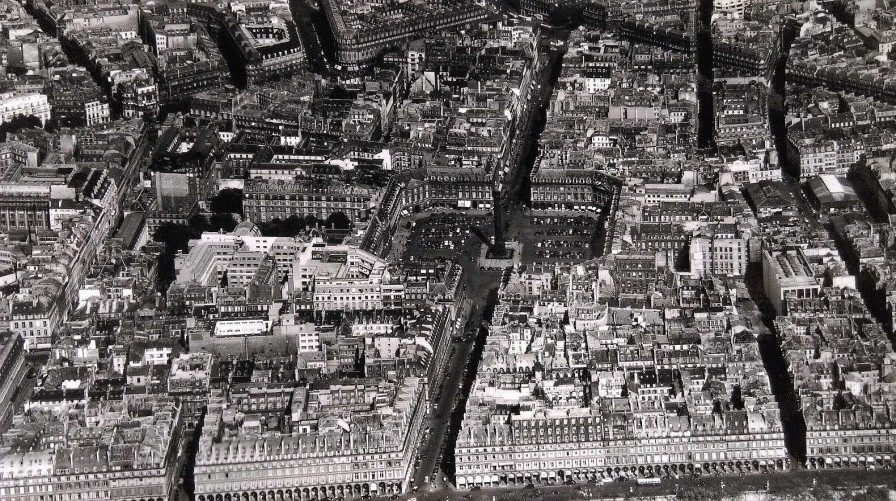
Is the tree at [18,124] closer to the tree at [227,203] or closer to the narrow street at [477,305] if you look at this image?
the tree at [227,203]

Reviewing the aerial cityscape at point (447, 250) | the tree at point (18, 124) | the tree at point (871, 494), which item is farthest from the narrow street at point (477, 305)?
the tree at point (18, 124)

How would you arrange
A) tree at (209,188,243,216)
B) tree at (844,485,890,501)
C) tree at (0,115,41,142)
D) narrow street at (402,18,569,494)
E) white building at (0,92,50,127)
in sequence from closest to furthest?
tree at (844,485,890,501), narrow street at (402,18,569,494), tree at (209,188,243,216), tree at (0,115,41,142), white building at (0,92,50,127)

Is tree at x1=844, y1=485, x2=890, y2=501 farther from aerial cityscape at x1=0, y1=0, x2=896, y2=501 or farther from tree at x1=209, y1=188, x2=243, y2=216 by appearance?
tree at x1=209, y1=188, x2=243, y2=216

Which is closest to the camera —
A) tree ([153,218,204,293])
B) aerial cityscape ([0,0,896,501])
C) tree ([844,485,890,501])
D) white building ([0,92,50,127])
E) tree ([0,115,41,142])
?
tree ([844,485,890,501])

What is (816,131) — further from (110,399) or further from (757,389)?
(110,399)

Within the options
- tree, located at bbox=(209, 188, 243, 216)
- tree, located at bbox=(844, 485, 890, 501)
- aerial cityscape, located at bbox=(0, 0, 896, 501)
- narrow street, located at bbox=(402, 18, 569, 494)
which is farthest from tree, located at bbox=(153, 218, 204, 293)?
tree, located at bbox=(844, 485, 890, 501)

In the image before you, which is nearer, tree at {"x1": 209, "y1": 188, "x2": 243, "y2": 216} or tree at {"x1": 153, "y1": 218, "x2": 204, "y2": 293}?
tree at {"x1": 153, "y1": 218, "x2": 204, "y2": 293}

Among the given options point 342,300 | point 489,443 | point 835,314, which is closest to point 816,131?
point 835,314
